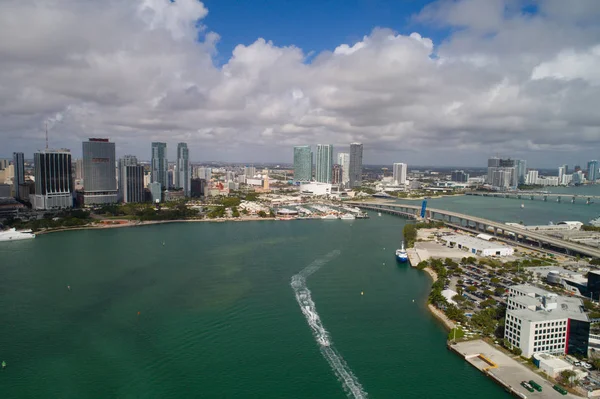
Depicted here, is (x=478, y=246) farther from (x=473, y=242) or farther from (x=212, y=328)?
(x=212, y=328)

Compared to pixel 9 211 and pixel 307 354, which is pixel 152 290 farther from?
pixel 9 211

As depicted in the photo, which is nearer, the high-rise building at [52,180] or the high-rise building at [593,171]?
the high-rise building at [52,180]

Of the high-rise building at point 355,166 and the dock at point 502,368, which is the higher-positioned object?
the high-rise building at point 355,166

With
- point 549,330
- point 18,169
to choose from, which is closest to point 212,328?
point 549,330

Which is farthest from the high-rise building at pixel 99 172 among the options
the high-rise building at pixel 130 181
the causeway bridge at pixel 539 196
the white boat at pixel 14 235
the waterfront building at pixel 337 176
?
the causeway bridge at pixel 539 196

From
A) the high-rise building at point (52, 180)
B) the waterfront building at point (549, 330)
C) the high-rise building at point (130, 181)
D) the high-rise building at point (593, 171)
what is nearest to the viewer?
the waterfront building at point (549, 330)

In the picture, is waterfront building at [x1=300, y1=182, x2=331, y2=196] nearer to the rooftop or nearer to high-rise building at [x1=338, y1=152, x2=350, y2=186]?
high-rise building at [x1=338, y1=152, x2=350, y2=186]

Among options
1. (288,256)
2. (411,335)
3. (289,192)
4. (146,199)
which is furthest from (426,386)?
(289,192)

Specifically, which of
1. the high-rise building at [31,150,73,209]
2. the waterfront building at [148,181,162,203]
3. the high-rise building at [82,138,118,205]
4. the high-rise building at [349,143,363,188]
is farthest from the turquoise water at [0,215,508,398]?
the high-rise building at [349,143,363,188]

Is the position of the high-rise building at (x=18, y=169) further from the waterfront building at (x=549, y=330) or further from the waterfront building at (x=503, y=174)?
the waterfront building at (x=503, y=174)

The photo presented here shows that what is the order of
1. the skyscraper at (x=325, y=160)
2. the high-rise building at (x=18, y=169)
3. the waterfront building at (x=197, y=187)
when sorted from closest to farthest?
the high-rise building at (x=18, y=169) → the waterfront building at (x=197, y=187) → the skyscraper at (x=325, y=160)
